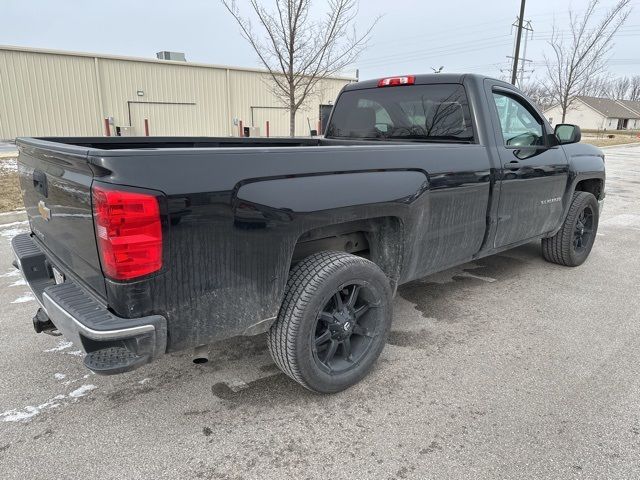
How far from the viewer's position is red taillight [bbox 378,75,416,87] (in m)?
4.01

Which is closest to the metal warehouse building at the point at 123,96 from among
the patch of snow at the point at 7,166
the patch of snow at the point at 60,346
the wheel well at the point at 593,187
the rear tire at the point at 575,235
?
the patch of snow at the point at 7,166

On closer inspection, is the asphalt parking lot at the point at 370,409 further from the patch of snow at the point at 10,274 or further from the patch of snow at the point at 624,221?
the patch of snow at the point at 624,221

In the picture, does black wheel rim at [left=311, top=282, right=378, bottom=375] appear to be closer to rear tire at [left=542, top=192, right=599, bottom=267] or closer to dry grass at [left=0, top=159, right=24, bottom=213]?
rear tire at [left=542, top=192, right=599, bottom=267]

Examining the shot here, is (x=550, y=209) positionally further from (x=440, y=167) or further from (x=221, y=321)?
(x=221, y=321)

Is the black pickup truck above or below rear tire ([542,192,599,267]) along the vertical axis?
above

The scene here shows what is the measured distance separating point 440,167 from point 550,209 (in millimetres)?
1953

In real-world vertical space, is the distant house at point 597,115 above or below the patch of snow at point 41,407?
above

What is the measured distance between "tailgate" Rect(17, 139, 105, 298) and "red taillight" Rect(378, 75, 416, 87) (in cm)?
277

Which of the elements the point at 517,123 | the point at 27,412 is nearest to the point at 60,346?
the point at 27,412

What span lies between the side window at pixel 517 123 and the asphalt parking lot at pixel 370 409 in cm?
149

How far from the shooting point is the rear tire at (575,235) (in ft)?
16.6

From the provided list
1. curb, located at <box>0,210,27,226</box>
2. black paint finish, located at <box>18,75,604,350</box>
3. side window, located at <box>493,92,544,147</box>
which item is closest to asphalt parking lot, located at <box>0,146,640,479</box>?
black paint finish, located at <box>18,75,604,350</box>

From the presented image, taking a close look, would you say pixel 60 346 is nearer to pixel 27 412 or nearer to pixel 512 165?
pixel 27 412

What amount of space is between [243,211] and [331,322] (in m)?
0.93
